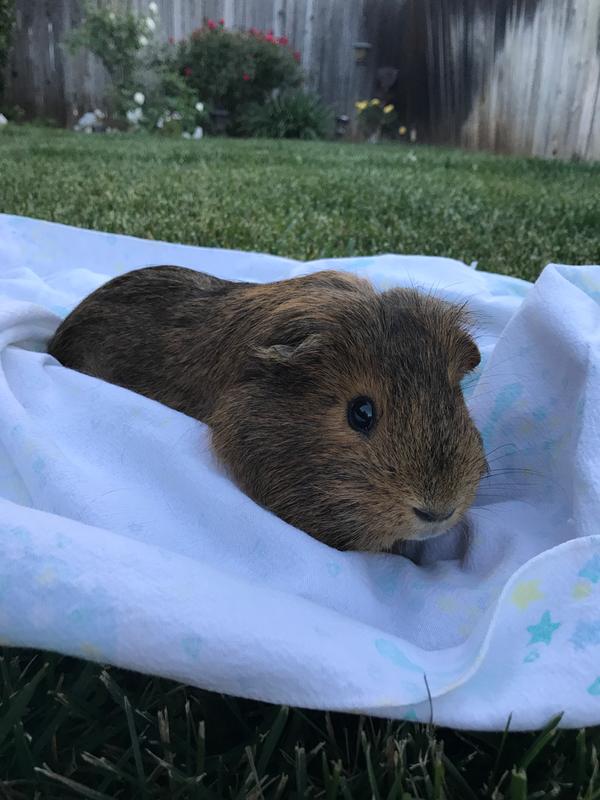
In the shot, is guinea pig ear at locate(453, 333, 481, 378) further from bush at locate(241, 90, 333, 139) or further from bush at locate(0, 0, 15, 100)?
bush at locate(0, 0, 15, 100)

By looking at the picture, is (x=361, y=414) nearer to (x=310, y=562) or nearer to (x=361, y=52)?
(x=310, y=562)

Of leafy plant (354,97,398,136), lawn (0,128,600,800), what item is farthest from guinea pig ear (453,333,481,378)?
leafy plant (354,97,398,136)

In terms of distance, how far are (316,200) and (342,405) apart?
403 cm

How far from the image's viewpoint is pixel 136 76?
11.6 metres

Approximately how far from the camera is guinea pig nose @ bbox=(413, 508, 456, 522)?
4.53ft

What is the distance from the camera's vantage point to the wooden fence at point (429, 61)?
8.95 meters

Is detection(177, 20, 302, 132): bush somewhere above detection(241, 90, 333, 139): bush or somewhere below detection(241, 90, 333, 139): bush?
above

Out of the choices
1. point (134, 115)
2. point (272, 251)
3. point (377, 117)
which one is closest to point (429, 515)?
point (272, 251)

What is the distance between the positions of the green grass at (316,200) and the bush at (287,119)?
397 centimetres

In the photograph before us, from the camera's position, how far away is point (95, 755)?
1.14 metres

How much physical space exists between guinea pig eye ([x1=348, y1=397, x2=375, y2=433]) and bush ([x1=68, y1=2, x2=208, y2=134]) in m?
10.4

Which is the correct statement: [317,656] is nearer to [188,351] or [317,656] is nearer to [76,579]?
[76,579]

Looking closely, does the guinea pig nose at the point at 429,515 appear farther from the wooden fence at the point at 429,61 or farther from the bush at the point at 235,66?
the bush at the point at 235,66

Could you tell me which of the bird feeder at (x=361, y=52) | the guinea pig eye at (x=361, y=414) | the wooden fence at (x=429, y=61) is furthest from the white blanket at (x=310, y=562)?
the bird feeder at (x=361, y=52)
